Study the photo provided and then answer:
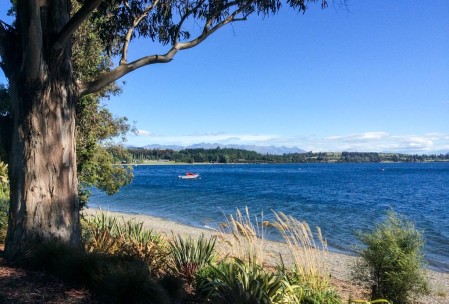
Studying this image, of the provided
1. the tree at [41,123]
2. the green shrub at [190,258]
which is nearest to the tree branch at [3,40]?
the tree at [41,123]

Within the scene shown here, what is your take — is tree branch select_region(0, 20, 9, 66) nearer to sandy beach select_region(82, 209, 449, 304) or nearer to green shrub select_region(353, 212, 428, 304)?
sandy beach select_region(82, 209, 449, 304)

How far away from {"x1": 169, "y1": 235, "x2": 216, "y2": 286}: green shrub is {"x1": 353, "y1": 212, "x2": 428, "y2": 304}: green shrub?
2.29m

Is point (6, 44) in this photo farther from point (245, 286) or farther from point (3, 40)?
point (245, 286)

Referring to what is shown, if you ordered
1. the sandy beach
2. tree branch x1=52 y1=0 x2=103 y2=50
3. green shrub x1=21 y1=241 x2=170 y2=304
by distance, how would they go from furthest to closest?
the sandy beach < tree branch x1=52 y1=0 x2=103 y2=50 < green shrub x1=21 y1=241 x2=170 y2=304

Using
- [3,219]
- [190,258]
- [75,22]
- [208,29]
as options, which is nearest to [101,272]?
[190,258]

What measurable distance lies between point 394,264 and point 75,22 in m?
5.36

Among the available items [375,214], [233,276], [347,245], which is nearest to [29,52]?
[233,276]

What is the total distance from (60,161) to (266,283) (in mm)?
3092

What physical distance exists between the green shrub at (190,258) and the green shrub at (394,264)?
2.29 meters

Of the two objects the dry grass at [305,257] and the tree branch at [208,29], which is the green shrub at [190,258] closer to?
the dry grass at [305,257]

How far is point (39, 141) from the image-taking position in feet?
17.6

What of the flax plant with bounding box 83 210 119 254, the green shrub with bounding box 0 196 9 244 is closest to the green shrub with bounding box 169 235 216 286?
the flax plant with bounding box 83 210 119 254

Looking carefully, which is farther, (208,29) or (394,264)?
(208,29)

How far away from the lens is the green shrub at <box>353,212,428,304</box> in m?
5.75
